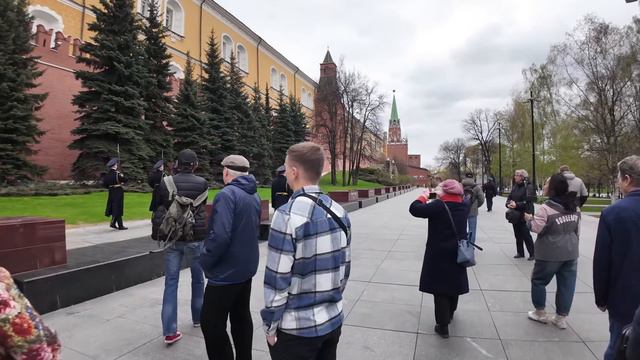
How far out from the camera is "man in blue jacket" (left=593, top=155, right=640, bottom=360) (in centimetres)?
263

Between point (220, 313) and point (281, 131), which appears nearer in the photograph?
point (220, 313)

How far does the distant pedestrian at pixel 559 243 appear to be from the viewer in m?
4.27

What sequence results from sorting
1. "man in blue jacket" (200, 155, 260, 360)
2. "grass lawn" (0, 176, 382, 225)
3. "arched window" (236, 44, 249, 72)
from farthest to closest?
"arched window" (236, 44, 249, 72) → "grass lawn" (0, 176, 382, 225) → "man in blue jacket" (200, 155, 260, 360)

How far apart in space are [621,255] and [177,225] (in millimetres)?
3794

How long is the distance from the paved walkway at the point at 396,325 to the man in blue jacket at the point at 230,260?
2.23 feet

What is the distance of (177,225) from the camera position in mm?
3756

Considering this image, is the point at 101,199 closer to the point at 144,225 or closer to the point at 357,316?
the point at 144,225

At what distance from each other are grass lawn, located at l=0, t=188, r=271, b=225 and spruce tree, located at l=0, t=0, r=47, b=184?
3.34 metres

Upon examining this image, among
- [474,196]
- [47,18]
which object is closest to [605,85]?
[474,196]

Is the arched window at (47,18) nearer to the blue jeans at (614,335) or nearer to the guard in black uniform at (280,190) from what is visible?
the guard in black uniform at (280,190)

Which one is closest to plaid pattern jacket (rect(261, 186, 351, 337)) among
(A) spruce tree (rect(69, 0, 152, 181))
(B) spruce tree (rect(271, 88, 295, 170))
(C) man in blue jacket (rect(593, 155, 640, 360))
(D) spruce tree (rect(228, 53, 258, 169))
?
(C) man in blue jacket (rect(593, 155, 640, 360))

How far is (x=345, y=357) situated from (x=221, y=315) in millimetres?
1379

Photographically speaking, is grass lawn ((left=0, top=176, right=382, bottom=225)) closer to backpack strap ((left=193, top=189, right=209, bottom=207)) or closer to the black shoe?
backpack strap ((left=193, top=189, right=209, bottom=207))

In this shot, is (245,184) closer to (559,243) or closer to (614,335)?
(614,335)
